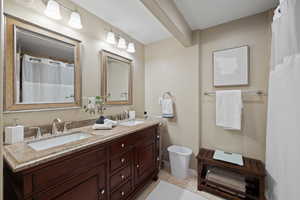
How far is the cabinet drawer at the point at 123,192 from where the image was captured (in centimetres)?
121

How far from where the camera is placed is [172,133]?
229 centimetres

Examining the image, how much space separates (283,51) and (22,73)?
226 cm

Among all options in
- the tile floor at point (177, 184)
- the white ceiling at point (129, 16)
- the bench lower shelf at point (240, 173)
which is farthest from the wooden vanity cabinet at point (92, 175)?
the white ceiling at point (129, 16)

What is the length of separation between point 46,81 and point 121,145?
98 centimetres

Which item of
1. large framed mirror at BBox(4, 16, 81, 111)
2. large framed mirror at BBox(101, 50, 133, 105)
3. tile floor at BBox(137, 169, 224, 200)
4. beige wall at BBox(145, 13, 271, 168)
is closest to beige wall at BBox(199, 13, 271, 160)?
beige wall at BBox(145, 13, 271, 168)

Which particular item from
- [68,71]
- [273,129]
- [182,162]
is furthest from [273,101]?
[68,71]

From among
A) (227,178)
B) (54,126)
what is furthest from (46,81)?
(227,178)

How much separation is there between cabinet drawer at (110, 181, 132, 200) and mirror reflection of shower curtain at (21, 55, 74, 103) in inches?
42.5

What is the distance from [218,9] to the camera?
1.57 meters

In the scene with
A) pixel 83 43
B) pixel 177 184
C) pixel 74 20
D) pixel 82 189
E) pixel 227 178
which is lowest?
A: pixel 177 184

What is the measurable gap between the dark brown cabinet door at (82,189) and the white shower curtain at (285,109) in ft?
4.63

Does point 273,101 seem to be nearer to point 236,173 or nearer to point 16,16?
point 236,173

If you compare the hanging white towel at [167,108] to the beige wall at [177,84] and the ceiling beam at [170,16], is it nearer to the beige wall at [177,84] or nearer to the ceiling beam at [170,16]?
the beige wall at [177,84]

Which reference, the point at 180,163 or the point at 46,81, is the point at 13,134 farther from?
the point at 180,163
